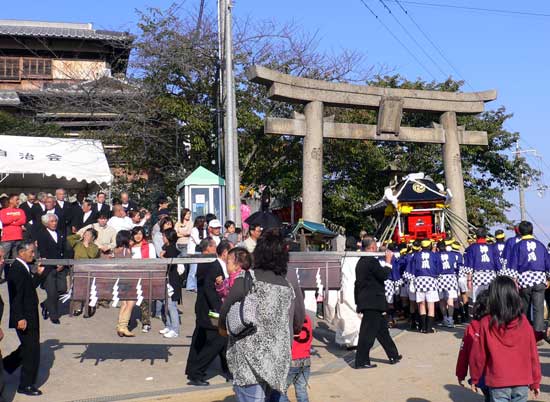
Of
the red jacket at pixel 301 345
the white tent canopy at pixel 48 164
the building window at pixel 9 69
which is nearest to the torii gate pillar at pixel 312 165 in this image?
the white tent canopy at pixel 48 164

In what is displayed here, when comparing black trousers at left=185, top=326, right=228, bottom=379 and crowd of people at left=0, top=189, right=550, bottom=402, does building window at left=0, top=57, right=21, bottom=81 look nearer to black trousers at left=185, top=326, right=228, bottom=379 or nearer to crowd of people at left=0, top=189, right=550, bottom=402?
crowd of people at left=0, top=189, right=550, bottom=402

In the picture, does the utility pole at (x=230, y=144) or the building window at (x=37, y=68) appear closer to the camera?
the utility pole at (x=230, y=144)

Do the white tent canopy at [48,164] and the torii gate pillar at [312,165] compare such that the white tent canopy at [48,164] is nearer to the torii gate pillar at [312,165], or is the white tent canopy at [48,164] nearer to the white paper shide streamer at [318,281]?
the torii gate pillar at [312,165]

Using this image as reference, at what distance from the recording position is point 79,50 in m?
33.9

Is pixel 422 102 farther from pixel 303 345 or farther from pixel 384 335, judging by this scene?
pixel 303 345

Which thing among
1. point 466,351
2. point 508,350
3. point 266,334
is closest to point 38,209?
point 266,334

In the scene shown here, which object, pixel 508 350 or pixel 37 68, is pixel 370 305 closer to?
pixel 508 350

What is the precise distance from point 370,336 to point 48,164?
1254 centimetres

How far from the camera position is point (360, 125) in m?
19.8

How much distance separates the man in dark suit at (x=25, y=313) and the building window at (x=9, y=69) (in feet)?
89.8

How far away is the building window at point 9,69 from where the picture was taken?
111ft

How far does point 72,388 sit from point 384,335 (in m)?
4.31

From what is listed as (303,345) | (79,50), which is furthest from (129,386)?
(79,50)

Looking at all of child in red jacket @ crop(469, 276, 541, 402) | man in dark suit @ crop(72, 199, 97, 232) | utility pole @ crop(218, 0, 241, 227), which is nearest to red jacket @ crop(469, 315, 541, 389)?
child in red jacket @ crop(469, 276, 541, 402)
